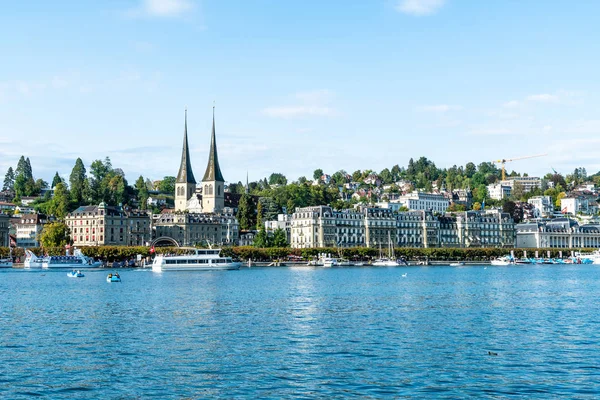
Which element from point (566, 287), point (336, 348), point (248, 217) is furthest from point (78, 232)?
point (336, 348)

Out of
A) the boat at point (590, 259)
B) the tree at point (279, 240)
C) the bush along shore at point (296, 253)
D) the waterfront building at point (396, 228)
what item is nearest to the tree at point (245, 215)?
the waterfront building at point (396, 228)

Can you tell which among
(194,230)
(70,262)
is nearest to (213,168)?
(194,230)

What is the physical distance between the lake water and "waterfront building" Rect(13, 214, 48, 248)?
10864 centimetres

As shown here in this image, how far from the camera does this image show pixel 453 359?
30562 millimetres

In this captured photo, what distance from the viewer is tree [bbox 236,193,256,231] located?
17425 centimetres

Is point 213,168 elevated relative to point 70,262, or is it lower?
elevated

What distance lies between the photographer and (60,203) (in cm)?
17138

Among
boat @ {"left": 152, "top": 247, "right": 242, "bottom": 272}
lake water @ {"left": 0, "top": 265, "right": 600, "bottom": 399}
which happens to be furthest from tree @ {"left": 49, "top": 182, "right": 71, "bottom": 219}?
lake water @ {"left": 0, "top": 265, "right": 600, "bottom": 399}

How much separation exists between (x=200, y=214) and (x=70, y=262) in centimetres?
4487

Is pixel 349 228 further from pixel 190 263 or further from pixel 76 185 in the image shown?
pixel 76 185

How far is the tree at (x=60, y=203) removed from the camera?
16912 cm

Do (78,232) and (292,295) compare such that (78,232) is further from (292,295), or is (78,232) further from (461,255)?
(292,295)

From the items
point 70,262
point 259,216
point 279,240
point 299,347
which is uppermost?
point 259,216

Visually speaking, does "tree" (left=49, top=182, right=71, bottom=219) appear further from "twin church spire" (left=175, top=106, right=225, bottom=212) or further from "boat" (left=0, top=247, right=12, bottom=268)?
"boat" (left=0, top=247, right=12, bottom=268)
